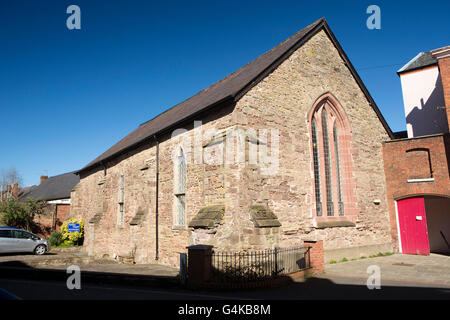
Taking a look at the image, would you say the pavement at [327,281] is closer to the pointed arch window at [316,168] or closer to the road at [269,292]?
the road at [269,292]

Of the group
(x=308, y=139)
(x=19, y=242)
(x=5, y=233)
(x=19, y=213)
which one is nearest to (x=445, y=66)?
(x=308, y=139)

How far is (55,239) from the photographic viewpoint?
23.7m

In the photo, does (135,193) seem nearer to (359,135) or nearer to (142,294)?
(142,294)

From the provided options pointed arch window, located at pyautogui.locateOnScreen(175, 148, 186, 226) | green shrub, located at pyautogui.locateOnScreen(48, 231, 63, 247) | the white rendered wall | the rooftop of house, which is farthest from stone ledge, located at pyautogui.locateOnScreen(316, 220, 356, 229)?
green shrub, located at pyautogui.locateOnScreen(48, 231, 63, 247)

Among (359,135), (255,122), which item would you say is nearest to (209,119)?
(255,122)

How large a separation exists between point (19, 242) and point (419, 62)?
29.5 meters

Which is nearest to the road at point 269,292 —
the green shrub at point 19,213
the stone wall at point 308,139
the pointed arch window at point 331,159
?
the stone wall at point 308,139

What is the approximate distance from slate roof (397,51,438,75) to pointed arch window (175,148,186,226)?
19.7 meters

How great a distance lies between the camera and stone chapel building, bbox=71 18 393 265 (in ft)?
35.0

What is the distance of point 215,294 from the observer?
823 centimetres

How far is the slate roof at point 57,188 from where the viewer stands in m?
36.9

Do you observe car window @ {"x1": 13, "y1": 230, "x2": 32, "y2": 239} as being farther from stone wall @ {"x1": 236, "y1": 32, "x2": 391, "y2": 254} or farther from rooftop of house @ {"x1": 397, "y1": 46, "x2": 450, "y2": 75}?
rooftop of house @ {"x1": 397, "y1": 46, "x2": 450, "y2": 75}

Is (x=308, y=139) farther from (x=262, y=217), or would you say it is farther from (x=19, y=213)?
(x=19, y=213)
